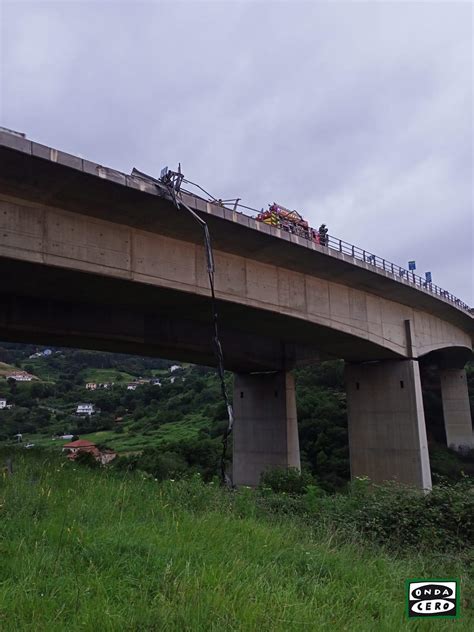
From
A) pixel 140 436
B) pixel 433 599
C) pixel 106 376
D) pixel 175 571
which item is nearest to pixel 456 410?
pixel 140 436

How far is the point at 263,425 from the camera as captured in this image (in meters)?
A: 24.6

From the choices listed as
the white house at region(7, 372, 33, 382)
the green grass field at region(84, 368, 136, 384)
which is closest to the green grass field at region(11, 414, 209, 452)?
the white house at region(7, 372, 33, 382)

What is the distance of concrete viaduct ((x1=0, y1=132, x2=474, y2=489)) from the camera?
10383mm

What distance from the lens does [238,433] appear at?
25.7 meters

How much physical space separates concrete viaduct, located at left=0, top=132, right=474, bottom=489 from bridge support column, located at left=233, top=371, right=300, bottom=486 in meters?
0.07

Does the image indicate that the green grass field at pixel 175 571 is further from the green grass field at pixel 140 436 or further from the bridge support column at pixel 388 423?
the green grass field at pixel 140 436

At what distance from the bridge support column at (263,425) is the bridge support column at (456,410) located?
18.0 m

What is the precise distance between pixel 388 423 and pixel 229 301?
1102 centimetres

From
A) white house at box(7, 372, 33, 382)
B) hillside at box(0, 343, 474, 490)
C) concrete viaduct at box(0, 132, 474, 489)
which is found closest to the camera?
concrete viaduct at box(0, 132, 474, 489)

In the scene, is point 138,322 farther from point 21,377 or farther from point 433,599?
point 21,377

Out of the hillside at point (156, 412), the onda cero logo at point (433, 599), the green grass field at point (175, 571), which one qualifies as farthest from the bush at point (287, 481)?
the onda cero logo at point (433, 599)

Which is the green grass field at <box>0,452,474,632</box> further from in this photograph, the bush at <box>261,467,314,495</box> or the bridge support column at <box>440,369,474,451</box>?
the bridge support column at <box>440,369,474,451</box>

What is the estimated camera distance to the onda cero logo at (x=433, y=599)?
2828 millimetres

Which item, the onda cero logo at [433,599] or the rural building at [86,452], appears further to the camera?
the rural building at [86,452]
